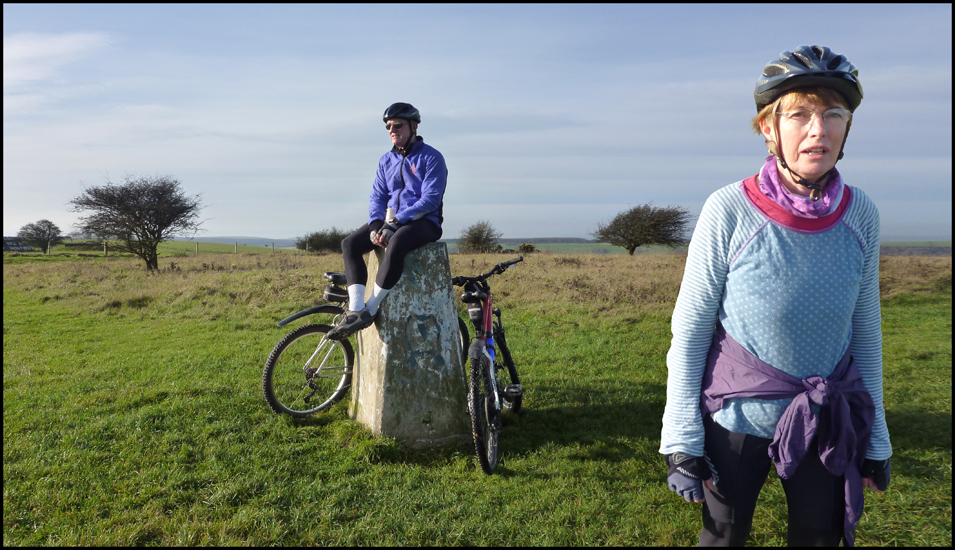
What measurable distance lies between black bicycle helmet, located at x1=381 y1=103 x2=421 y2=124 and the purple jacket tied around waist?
3920mm

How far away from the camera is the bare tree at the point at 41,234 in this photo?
5716 cm

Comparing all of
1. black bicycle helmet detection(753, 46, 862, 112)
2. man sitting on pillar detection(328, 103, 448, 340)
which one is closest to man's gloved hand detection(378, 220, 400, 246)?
man sitting on pillar detection(328, 103, 448, 340)

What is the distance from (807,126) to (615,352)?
7.37 m

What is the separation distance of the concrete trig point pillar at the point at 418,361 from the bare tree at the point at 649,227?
3851 centimetres

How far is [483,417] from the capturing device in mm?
4605

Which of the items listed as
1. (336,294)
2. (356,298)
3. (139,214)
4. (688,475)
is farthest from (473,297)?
(139,214)

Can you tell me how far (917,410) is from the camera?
20.0 feet

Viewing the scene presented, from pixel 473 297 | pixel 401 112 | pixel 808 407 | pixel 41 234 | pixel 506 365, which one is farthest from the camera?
pixel 41 234

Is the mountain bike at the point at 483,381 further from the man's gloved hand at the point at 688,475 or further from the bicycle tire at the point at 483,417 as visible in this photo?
the man's gloved hand at the point at 688,475

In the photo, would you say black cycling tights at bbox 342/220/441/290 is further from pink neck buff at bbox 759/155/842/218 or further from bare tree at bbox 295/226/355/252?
bare tree at bbox 295/226/355/252

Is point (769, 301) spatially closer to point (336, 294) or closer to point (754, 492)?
point (754, 492)

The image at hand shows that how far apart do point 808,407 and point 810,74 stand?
1151 mm

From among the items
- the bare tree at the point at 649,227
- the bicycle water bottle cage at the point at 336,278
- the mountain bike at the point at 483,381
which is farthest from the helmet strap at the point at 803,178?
the bare tree at the point at 649,227

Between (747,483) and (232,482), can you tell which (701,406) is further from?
(232,482)
